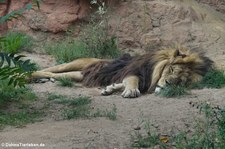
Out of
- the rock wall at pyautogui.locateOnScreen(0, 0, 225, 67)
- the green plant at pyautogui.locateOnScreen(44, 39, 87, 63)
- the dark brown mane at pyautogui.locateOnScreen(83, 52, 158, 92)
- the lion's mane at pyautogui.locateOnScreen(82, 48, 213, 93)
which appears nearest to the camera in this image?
the lion's mane at pyautogui.locateOnScreen(82, 48, 213, 93)

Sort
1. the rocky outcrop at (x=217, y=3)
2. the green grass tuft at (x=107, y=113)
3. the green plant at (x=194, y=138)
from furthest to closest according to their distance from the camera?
the rocky outcrop at (x=217, y=3) → the green grass tuft at (x=107, y=113) → the green plant at (x=194, y=138)

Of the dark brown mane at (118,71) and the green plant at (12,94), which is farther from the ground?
the green plant at (12,94)

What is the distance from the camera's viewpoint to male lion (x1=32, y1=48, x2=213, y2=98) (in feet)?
27.9

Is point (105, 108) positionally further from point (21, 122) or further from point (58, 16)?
point (58, 16)

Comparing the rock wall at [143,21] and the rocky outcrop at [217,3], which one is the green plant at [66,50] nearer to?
the rock wall at [143,21]

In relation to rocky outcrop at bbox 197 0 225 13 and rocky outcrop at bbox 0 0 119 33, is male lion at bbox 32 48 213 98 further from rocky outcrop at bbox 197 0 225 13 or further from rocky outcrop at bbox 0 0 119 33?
rocky outcrop at bbox 197 0 225 13

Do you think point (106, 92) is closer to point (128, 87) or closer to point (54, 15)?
point (128, 87)

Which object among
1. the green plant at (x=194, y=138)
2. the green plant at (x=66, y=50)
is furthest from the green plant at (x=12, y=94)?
the green plant at (x=66, y=50)

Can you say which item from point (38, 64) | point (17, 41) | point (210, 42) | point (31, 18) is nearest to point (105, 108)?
point (17, 41)

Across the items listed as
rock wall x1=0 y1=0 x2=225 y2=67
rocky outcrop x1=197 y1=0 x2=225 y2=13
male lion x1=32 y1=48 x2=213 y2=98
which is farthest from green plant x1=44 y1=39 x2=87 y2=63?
rocky outcrop x1=197 y1=0 x2=225 y2=13

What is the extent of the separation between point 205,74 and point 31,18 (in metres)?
4.36

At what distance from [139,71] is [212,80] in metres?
1.13

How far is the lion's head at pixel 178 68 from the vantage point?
27.8 feet

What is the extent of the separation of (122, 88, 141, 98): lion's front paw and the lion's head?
0.28 meters
